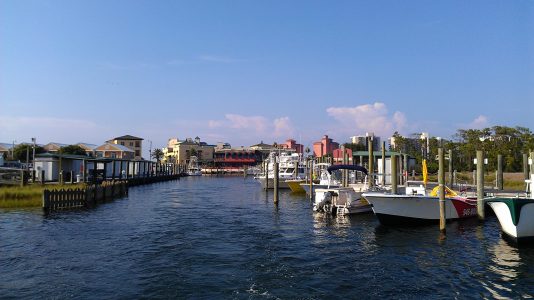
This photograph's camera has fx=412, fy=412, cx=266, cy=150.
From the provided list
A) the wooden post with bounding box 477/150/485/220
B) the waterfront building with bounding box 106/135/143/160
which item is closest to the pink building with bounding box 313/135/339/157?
the waterfront building with bounding box 106/135/143/160

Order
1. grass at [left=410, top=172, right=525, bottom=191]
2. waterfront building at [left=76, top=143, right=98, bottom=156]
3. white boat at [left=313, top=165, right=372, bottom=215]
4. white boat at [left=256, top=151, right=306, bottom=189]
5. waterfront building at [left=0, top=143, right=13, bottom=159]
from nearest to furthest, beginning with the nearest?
white boat at [left=313, top=165, right=372, bottom=215], grass at [left=410, top=172, right=525, bottom=191], white boat at [left=256, top=151, right=306, bottom=189], waterfront building at [left=0, top=143, right=13, bottom=159], waterfront building at [left=76, top=143, right=98, bottom=156]

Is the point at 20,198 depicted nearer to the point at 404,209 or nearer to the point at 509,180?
the point at 404,209

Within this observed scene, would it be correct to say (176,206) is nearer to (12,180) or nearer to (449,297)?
(12,180)

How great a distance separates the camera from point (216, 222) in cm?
3042

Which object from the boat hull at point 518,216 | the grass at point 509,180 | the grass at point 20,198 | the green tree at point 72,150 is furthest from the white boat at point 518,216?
the green tree at point 72,150

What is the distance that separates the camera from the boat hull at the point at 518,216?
20984mm

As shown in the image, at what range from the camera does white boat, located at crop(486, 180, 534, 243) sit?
20984 millimetres

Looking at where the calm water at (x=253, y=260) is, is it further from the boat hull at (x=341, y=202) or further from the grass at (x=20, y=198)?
the grass at (x=20, y=198)

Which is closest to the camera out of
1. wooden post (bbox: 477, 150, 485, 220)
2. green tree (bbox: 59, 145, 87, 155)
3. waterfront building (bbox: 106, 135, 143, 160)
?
wooden post (bbox: 477, 150, 485, 220)

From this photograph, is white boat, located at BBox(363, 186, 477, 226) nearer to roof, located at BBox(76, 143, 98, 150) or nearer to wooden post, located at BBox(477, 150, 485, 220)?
wooden post, located at BBox(477, 150, 485, 220)

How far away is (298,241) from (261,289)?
8.75 meters

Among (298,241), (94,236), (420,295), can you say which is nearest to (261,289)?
(420,295)

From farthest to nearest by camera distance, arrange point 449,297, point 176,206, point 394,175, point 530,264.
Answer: point 176,206, point 394,175, point 530,264, point 449,297

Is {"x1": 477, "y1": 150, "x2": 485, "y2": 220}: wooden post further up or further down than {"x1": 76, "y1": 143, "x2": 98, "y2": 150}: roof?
further down
